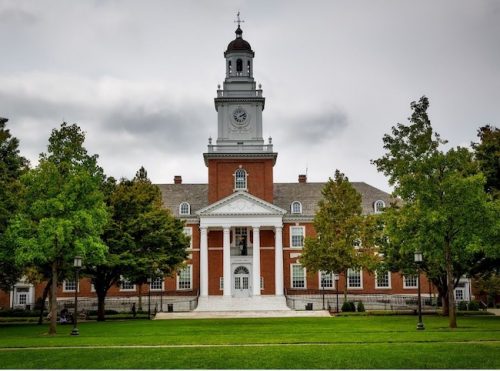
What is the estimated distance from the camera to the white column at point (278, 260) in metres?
59.8

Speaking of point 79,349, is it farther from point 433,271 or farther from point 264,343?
point 433,271

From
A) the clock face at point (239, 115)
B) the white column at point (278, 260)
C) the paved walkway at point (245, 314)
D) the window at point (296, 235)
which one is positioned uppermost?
the clock face at point (239, 115)

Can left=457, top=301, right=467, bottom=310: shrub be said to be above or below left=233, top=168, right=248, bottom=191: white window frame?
below

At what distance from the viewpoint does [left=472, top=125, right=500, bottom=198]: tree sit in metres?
38.7

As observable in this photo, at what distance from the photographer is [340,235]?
5225 cm

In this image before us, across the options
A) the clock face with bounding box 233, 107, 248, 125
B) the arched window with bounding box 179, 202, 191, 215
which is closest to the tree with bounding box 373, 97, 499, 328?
the clock face with bounding box 233, 107, 248, 125

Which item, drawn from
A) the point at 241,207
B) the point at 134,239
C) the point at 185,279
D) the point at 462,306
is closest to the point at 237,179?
the point at 241,207

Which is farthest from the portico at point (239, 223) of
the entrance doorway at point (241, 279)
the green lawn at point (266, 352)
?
the green lawn at point (266, 352)

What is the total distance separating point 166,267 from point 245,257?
51.7 feet

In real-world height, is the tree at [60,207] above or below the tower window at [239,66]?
below

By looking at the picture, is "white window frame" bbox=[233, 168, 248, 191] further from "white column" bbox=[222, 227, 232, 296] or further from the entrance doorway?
the entrance doorway

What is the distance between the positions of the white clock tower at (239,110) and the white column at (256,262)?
27.7 ft

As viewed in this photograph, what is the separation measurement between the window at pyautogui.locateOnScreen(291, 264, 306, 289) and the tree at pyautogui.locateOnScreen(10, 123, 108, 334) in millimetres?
34753

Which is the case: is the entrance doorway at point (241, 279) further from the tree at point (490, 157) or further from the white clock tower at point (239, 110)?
the tree at point (490, 157)
